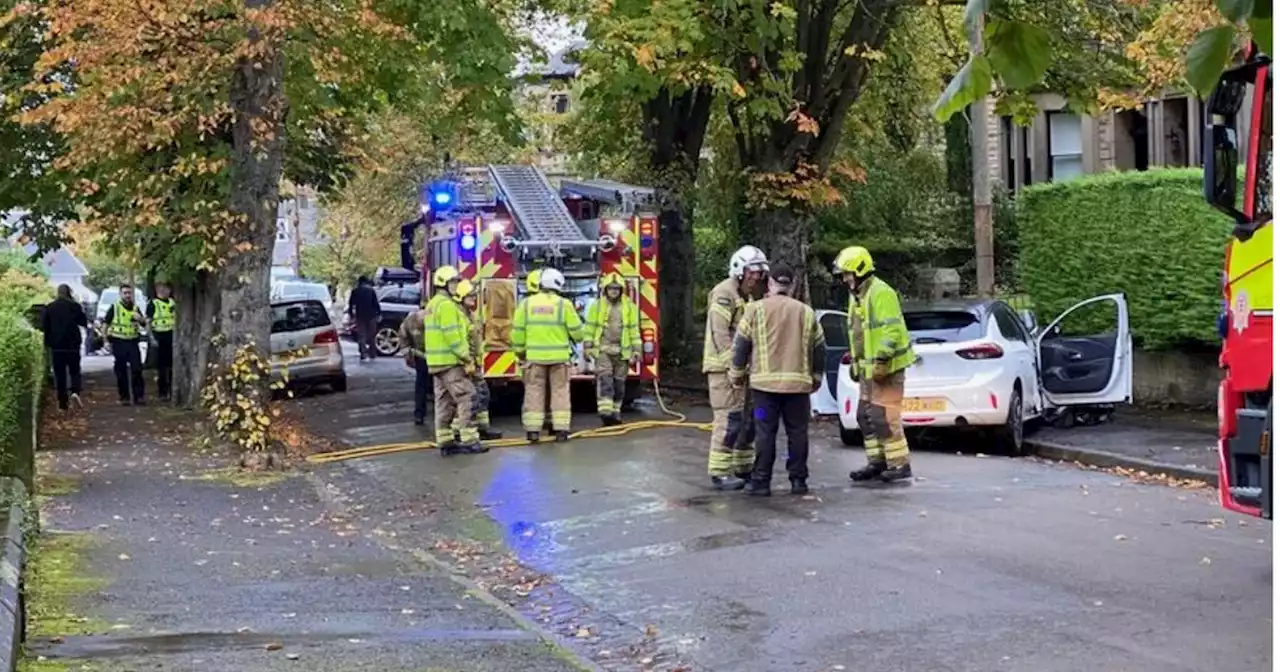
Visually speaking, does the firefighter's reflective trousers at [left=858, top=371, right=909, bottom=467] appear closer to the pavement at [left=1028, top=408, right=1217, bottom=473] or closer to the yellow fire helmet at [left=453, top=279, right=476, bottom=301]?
the pavement at [left=1028, top=408, right=1217, bottom=473]

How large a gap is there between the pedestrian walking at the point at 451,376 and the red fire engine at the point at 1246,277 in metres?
8.06

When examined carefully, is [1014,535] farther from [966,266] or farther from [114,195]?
[966,266]

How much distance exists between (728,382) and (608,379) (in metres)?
5.14

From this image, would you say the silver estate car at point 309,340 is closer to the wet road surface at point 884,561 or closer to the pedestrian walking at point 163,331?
the pedestrian walking at point 163,331

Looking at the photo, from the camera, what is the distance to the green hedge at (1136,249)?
1570 cm

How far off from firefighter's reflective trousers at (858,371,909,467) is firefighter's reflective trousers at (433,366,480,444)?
4228mm

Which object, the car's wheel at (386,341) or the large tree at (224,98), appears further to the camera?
the car's wheel at (386,341)

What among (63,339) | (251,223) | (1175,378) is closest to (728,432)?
(251,223)

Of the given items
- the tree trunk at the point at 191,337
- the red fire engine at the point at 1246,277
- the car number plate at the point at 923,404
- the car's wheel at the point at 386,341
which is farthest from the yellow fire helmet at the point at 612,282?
the car's wheel at the point at 386,341

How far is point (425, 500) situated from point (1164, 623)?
6.35 m

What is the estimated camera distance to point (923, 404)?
1365 cm

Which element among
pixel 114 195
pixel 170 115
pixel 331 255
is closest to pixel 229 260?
pixel 170 115

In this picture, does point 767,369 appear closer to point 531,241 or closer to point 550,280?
point 550,280

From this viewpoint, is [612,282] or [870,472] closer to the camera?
[870,472]
